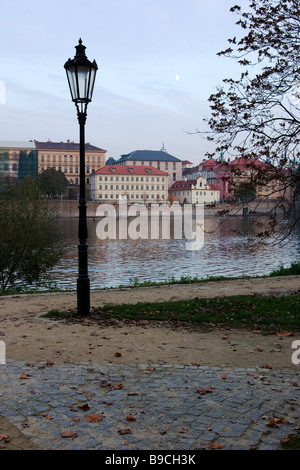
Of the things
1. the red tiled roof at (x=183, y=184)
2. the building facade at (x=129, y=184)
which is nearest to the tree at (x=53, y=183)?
the building facade at (x=129, y=184)

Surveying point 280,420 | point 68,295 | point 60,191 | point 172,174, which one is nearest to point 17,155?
point 60,191

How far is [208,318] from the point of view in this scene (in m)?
8.42

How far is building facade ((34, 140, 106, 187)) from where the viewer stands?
138000 mm

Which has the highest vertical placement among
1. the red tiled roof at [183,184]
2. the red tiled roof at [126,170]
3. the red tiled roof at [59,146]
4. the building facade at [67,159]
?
the red tiled roof at [59,146]

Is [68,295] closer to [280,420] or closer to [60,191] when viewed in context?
[280,420]

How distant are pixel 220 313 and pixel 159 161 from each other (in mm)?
147815

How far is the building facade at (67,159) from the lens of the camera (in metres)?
138

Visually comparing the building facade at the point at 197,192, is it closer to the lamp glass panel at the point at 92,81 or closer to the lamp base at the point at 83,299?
the lamp glass panel at the point at 92,81

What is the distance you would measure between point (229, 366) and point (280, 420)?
1.65m

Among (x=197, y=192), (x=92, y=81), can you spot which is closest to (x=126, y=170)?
(x=197, y=192)

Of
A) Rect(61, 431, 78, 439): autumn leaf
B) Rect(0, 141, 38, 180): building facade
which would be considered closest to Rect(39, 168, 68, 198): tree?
Rect(0, 141, 38, 180): building facade

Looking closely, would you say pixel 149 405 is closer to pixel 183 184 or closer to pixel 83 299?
pixel 83 299

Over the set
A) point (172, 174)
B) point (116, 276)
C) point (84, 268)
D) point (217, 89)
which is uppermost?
point (172, 174)

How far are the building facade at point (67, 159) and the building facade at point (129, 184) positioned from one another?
10178mm
